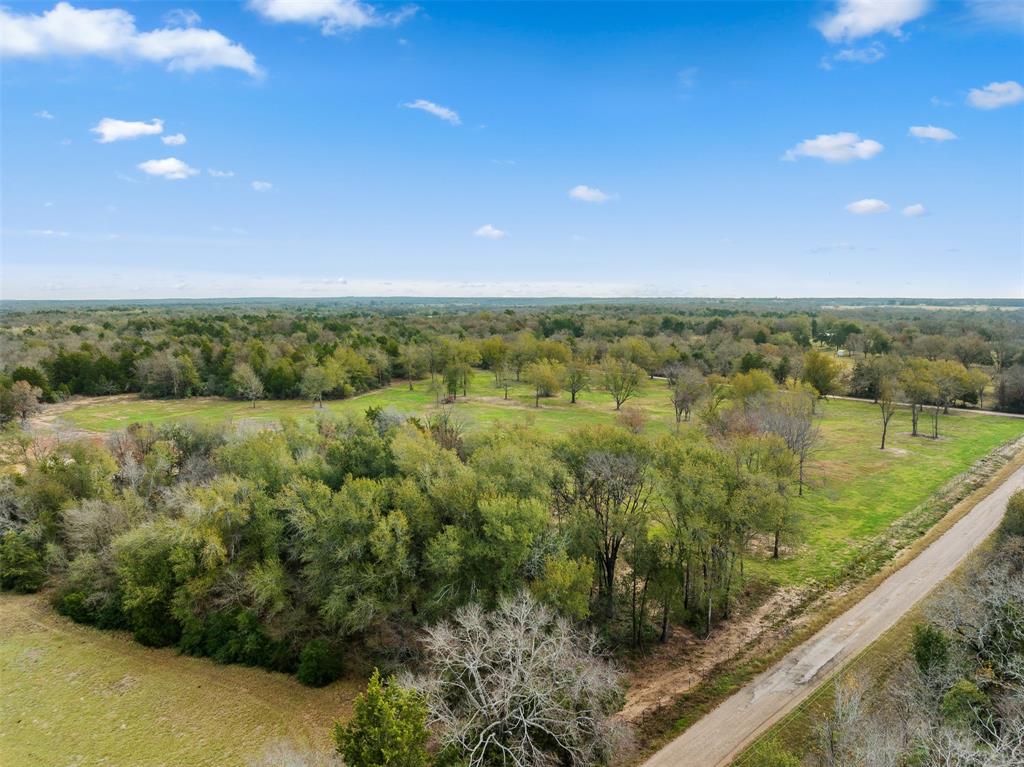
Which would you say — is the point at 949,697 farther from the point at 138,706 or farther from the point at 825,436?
the point at 825,436

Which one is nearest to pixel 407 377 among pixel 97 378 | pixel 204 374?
pixel 204 374

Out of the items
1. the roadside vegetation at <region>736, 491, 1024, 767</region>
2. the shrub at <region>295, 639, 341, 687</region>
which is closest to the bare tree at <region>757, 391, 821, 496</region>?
the roadside vegetation at <region>736, 491, 1024, 767</region>

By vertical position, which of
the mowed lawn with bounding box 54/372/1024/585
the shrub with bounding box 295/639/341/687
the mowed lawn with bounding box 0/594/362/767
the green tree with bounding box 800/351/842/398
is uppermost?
the green tree with bounding box 800/351/842/398

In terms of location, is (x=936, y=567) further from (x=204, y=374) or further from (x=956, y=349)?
(x=204, y=374)

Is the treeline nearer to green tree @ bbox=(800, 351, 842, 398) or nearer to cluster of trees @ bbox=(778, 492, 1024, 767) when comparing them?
green tree @ bbox=(800, 351, 842, 398)

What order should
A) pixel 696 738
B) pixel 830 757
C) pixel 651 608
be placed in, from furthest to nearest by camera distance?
pixel 651 608 < pixel 696 738 < pixel 830 757

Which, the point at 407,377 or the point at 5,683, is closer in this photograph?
the point at 5,683
